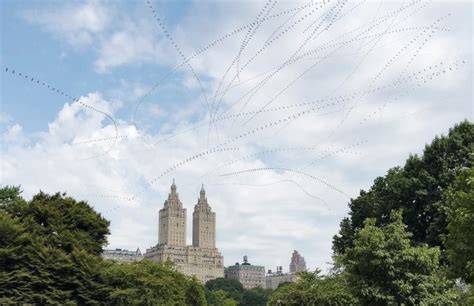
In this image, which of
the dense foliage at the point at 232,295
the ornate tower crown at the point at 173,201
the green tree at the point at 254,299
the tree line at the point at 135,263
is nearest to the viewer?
the tree line at the point at 135,263

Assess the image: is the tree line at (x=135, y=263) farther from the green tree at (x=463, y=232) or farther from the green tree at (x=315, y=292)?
the green tree at (x=463, y=232)

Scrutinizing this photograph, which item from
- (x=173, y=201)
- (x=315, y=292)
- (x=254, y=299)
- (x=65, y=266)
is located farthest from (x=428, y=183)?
(x=173, y=201)

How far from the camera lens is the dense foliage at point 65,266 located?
4281cm

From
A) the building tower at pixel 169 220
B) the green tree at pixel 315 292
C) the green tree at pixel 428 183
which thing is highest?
the building tower at pixel 169 220

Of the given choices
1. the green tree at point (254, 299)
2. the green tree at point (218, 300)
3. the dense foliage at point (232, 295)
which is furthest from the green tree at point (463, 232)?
the green tree at point (254, 299)

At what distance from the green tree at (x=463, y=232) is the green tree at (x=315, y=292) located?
13902mm

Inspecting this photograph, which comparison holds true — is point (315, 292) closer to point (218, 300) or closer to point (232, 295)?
point (218, 300)

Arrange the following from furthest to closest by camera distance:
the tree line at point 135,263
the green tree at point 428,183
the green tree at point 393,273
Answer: the green tree at point 428,183 < the tree line at point 135,263 < the green tree at point 393,273

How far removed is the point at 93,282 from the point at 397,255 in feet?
87.0

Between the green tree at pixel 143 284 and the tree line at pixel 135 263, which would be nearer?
the tree line at pixel 135 263

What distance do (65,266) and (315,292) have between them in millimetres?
18332

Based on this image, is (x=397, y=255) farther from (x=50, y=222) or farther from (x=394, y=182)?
(x=50, y=222)

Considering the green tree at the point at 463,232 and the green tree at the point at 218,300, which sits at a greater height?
the green tree at the point at 218,300

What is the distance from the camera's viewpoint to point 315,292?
126ft
